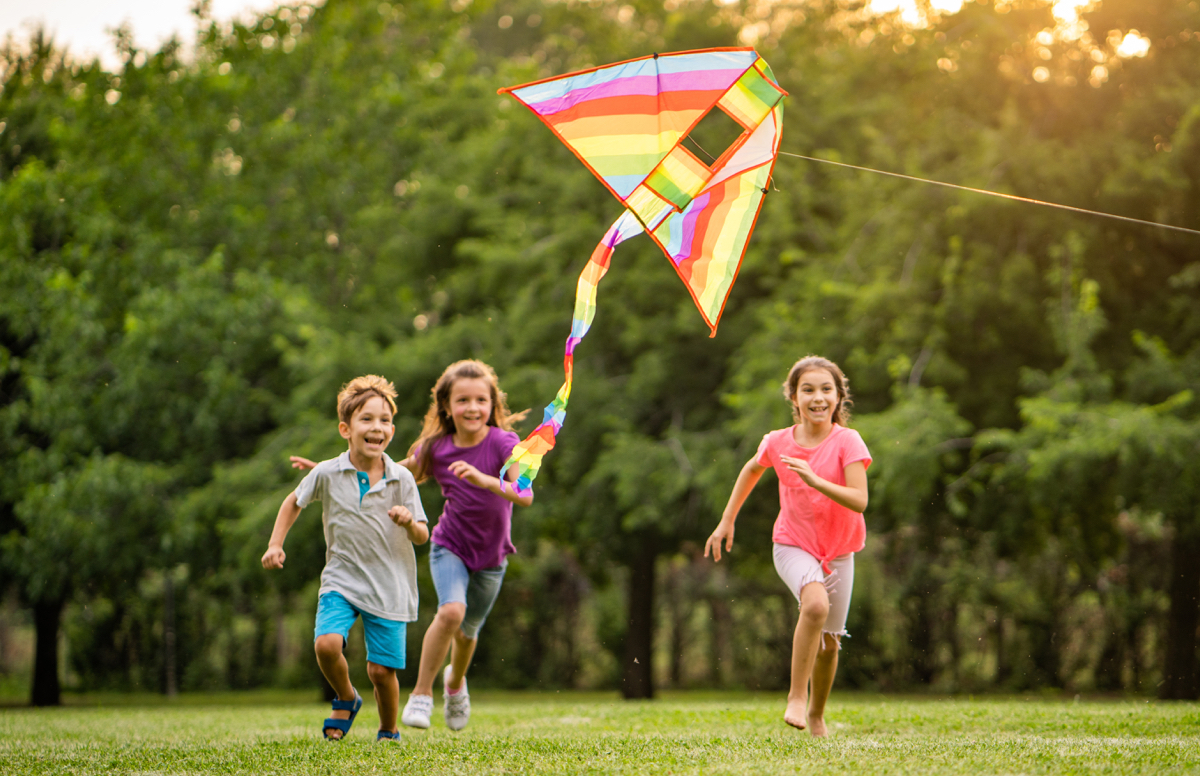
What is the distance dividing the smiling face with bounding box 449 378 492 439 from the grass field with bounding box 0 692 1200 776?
151 cm

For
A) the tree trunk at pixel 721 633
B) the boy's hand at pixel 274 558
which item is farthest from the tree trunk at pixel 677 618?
the boy's hand at pixel 274 558

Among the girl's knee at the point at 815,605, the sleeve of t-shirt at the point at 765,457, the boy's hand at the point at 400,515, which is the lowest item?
the girl's knee at the point at 815,605

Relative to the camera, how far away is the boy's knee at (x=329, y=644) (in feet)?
15.7

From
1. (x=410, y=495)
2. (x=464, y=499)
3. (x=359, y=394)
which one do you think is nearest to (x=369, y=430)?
(x=359, y=394)

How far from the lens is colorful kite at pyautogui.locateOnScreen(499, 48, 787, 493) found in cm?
523

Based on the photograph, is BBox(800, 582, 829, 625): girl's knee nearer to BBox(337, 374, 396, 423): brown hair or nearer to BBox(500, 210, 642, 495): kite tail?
BBox(500, 210, 642, 495): kite tail

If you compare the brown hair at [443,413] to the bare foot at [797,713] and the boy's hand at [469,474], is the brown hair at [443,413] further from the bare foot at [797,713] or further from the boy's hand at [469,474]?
the bare foot at [797,713]

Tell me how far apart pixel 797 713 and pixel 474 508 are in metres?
1.88

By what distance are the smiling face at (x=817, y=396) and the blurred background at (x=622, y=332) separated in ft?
14.8

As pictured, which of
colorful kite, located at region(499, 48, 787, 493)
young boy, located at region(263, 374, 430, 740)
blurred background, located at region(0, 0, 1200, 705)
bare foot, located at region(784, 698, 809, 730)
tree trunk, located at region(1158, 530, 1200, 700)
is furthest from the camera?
tree trunk, located at region(1158, 530, 1200, 700)

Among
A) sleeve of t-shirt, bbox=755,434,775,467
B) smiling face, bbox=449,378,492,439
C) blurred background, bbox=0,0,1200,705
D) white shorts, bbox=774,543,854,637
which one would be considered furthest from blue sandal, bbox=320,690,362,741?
blurred background, bbox=0,0,1200,705

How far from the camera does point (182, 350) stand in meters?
→ 13.1

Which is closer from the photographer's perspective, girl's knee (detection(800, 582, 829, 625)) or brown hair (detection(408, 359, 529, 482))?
girl's knee (detection(800, 582, 829, 625))

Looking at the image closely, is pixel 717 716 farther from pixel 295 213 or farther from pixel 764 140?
pixel 295 213
